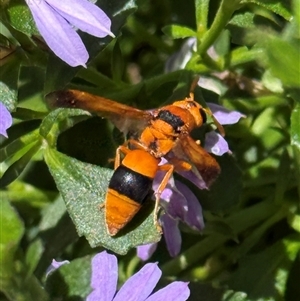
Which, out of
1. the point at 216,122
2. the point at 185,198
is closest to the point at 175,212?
the point at 185,198

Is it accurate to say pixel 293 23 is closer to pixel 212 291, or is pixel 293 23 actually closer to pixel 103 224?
pixel 103 224

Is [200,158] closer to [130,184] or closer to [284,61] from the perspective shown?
[130,184]

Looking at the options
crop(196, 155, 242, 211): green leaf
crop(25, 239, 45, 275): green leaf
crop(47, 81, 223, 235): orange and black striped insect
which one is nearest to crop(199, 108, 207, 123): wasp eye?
crop(47, 81, 223, 235): orange and black striped insect

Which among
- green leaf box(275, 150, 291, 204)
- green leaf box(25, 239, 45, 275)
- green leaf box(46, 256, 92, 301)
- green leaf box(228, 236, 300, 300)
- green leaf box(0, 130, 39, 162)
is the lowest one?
green leaf box(228, 236, 300, 300)

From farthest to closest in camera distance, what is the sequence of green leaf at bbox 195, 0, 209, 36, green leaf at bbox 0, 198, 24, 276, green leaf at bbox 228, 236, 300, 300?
green leaf at bbox 228, 236, 300, 300
green leaf at bbox 195, 0, 209, 36
green leaf at bbox 0, 198, 24, 276

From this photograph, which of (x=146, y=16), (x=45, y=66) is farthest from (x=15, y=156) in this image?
(x=146, y=16)

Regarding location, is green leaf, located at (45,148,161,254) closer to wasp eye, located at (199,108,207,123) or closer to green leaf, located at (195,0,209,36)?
wasp eye, located at (199,108,207,123)
